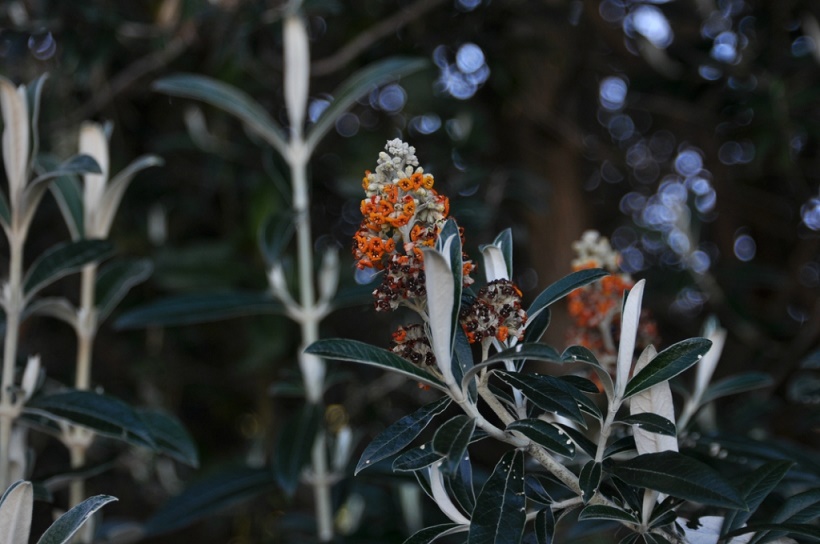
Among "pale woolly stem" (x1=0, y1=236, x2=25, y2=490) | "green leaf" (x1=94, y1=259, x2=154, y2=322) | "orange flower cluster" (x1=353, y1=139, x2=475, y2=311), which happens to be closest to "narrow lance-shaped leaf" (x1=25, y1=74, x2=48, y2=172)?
"pale woolly stem" (x1=0, y1=236, x2=25, y2=490)

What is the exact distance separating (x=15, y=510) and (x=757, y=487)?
0.91 metres

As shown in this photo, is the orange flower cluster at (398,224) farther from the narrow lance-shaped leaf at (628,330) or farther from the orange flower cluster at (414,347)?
the narrow lance-shaped leaf at (628,330)

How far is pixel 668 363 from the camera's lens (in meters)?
Answer: 0.92

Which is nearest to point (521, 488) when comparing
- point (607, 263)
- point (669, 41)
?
point (607, 263)

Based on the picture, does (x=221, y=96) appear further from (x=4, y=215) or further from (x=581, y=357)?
(x=581, y=357)

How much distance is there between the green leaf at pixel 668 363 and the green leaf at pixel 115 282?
1.05 m

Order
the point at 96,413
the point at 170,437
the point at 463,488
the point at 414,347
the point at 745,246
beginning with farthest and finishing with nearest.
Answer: the point at 745,246 < the point at 170,437 < the point at 96,413 < the point at 463,488 < the point at 414,347

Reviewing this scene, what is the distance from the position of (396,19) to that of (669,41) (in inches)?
46.6

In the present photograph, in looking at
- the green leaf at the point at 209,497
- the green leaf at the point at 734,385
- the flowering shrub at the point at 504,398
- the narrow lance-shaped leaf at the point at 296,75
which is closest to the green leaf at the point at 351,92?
the narrow lance-shaped leaf at the point at 296,75

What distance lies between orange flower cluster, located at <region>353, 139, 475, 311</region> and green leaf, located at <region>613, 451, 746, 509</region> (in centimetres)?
32

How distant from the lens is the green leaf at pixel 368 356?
0.88 m

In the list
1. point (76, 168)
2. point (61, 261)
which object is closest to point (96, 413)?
point (61, 261)

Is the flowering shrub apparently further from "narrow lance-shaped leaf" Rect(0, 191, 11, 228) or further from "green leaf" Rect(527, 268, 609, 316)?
"narrow lance-shaped leaf" Rect(0, 191, 11, 228)

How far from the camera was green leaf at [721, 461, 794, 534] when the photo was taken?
3.23 feet
